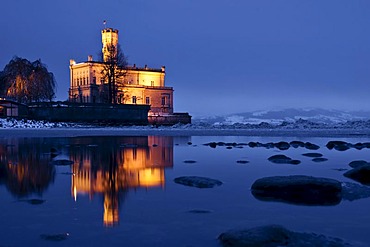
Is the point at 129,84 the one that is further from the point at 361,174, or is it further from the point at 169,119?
the point at 361,174

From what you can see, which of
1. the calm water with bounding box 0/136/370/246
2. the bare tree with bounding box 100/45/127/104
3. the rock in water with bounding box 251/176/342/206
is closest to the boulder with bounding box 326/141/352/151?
the calm water with bounding box 0/136/370/246

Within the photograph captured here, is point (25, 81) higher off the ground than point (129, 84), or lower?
lower

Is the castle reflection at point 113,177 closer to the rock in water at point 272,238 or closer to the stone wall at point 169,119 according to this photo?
the rock in water at point 272,238

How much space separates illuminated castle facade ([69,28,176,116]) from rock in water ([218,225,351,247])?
85.8 m

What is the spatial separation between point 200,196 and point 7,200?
11.2 ft

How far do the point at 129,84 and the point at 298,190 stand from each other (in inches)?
3570

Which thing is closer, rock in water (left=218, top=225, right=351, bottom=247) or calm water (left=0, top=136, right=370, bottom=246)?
rock in water (left=218, top=225, right=351, bottom=247)

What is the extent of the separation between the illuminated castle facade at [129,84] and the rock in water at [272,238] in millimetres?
85840

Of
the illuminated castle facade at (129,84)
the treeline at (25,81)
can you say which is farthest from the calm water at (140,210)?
the illuminated castle facade at (129,84)

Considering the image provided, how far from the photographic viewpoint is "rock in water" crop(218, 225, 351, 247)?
533cm

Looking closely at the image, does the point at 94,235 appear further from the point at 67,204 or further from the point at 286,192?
the point at 286,192

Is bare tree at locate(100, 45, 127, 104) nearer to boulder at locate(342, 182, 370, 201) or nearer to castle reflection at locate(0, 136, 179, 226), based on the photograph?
castle reflection at locate(0, 136, 179, 226)

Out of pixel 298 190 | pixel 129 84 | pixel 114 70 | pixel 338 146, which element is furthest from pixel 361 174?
pixel 129 84

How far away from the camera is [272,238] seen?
5445 mm
